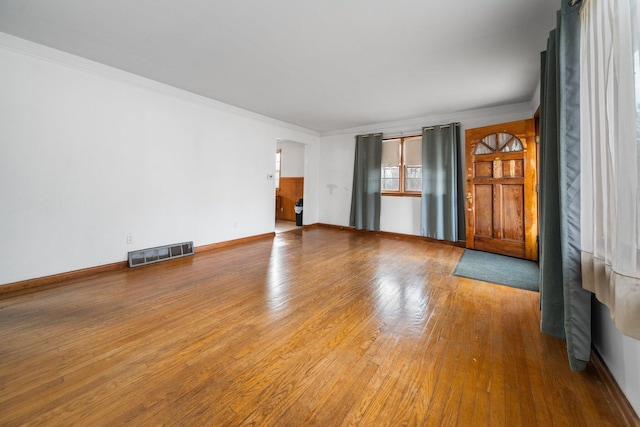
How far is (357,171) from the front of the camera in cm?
646

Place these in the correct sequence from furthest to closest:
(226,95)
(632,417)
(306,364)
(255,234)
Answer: (255,234) → (226,95) → (306,364) → (632,417)

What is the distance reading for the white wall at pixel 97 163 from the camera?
108 inches

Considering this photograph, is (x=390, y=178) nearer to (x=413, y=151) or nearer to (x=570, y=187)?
(x=413, y=151)

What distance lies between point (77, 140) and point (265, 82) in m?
2.44

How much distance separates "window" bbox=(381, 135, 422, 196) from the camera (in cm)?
580

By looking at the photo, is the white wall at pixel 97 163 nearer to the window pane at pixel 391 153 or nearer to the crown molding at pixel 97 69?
the crown molding at pixel 97 69

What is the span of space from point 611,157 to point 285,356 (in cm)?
209

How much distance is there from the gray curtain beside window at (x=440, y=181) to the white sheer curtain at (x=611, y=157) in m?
3.61

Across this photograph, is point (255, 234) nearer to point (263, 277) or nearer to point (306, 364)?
point (263, 277)

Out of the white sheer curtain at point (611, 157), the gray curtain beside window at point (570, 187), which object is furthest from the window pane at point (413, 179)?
the white sheer curtain at point (611, 157)

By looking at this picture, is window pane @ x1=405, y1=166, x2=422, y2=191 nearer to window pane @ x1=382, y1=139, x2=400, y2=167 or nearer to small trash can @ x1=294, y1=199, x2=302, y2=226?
window pane @ x1=382, y1=139, x2=400, y2=167

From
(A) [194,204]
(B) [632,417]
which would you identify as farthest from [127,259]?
(B) [632,417]

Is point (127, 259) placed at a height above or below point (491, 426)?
above

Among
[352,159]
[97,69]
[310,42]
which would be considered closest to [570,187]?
[310,42]
